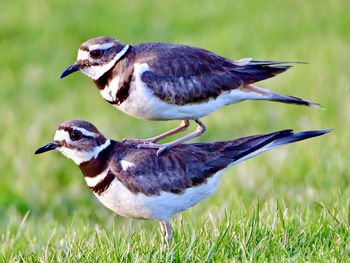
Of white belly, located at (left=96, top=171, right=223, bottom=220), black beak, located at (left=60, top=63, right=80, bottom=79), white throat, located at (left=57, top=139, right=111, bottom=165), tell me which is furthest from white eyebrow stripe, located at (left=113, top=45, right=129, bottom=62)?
white belly, located at (left=96, top=171, right=223, bottom=220)

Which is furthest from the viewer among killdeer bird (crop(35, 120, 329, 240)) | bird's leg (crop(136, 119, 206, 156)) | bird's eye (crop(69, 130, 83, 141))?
bird's leg (crop(136, 119, 206, 156))

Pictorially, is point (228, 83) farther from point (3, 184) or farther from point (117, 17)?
point (117, 17)

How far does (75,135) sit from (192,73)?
3.21 feet

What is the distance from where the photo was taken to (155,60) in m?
6.54

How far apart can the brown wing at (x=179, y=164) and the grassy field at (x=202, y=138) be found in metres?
0.39

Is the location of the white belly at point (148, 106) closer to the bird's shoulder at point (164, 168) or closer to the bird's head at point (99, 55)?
the bird's head at point (99, 55)

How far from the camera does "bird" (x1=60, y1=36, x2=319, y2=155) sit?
252 inches

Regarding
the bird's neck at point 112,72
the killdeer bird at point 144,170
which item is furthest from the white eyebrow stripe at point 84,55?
the killdeer bird at point 144,170

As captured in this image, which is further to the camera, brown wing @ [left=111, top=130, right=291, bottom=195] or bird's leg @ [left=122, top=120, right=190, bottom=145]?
bird's leg @ [left=122, top=120, right=190, bottom=145]

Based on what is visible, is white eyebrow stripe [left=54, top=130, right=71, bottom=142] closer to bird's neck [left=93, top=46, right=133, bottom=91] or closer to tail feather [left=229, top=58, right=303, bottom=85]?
bird's neck [left=93, top=46, right=133, bottom=91]

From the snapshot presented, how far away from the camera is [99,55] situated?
655 centimetres

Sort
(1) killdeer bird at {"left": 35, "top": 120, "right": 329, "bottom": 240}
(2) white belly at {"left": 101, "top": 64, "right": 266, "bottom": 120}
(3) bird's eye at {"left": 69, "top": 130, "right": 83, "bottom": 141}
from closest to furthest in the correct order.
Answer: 1. (2) white belly at {"left": 101, "top": 64, "right": 266, "bottom": 120}
2. (1) killdeer bird at {"left": 35, "top": 120, "right": 329, "bottom": 240}
3. (3) bird's eye at {"left": 69, "top": 130, "right": 83, "bottom": 141}

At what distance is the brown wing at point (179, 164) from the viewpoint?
6508mm

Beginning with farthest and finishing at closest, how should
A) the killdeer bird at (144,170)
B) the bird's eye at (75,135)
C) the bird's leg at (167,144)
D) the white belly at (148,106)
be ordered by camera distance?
the bird's leg at (167,144), the bird's eye at (75,135), the killdeer bird at (144,170), the white belly at (148,106)
